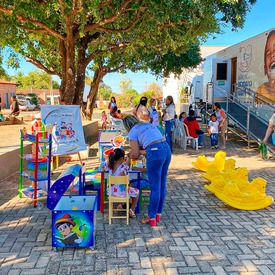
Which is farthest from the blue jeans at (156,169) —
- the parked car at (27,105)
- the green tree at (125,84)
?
the green tree at (125,84)

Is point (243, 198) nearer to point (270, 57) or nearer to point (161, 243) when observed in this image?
point (161, 243)

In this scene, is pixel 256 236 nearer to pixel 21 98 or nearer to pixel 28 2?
pixel 28 2

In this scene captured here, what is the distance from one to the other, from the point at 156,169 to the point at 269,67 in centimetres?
806

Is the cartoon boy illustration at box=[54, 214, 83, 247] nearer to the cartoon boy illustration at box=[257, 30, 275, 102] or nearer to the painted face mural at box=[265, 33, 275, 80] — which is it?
the cartoon boy illustration at box=[257, 30, 275, 102]

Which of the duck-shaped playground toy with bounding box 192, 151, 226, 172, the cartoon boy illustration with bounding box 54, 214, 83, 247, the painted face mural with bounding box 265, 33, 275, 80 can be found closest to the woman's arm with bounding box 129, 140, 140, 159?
the cartoon boy illustration with bounding box 54, 214, 83, 247

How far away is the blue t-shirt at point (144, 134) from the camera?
4.24 metres

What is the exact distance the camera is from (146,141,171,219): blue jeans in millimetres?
4207

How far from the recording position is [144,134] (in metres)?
4.26

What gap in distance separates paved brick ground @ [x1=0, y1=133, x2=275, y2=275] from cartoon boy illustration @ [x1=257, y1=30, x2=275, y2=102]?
20.2 ft

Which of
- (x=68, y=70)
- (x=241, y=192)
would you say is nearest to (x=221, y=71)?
(x=68, y=70)

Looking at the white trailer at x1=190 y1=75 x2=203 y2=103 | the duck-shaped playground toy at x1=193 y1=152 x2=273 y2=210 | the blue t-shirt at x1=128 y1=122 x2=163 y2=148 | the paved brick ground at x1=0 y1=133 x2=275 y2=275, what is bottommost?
the paved brick ground at x1=0 y1=133 x2=275 y2=275

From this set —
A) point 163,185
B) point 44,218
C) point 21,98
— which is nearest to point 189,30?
point 163,185

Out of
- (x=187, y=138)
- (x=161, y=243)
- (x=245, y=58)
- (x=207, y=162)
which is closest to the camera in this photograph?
(x=161, y=243)

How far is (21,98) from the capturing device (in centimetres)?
4878
